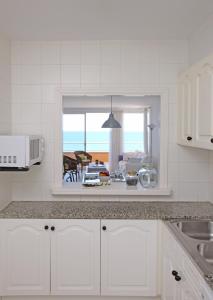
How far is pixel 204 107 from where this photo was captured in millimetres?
2211

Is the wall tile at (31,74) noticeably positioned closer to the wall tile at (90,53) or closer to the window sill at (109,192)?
the wall tile at (90,53)

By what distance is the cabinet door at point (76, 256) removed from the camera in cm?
250

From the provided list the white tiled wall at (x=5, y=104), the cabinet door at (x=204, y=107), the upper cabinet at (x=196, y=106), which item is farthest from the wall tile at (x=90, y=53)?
the cabinet door at (x=204, y=107)

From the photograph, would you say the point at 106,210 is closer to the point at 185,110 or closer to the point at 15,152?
the point at 15,152

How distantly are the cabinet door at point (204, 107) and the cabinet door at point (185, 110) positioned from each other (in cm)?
15

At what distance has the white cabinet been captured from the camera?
8.21 ft

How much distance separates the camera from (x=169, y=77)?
9.67 ft

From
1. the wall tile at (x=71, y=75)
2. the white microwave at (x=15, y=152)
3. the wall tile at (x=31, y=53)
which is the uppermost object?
the wall tile at (x=31, y=53)

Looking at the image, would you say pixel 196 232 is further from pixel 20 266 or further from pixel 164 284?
pixel 20 266

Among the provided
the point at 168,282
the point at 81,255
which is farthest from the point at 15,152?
the point at 168,282

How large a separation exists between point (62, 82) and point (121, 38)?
65 cm

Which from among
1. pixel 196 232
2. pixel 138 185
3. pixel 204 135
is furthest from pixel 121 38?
pixel 196 232

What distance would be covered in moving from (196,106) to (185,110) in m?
0.31

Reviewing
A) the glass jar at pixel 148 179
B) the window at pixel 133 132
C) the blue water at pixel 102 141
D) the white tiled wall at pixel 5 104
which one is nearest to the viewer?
the white tiled wall at pixel 5 104
